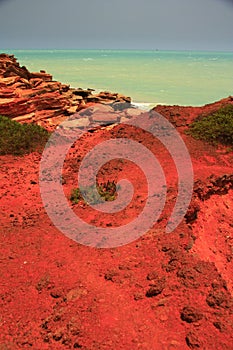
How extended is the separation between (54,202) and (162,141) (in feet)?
16.1

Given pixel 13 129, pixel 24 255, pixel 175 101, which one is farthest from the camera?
pixel 175 101

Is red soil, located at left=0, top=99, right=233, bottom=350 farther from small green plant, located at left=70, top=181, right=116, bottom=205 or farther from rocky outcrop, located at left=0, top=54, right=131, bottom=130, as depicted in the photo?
rocky outcrop, located at left=0, top=54, right=131, bottom=130

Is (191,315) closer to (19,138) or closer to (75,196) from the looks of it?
(75,196)

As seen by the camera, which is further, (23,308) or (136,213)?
(136,213)

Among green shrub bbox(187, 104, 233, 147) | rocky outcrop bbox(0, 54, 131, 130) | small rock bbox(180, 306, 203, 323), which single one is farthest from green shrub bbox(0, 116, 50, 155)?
small rock bbox(180, 306, 203, 323)

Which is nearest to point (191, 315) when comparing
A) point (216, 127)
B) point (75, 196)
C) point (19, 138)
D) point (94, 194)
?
point (94, 194)

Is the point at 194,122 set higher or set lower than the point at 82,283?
higher

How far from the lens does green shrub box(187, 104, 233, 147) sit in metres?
11.1

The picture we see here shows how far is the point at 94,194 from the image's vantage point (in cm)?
817

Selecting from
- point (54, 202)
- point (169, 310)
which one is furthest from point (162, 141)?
point (169, 310)

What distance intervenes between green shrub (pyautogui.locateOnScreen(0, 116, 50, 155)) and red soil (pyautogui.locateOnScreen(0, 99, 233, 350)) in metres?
5.01

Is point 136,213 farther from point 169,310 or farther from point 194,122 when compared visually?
point 194,122

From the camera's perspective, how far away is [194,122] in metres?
12.4

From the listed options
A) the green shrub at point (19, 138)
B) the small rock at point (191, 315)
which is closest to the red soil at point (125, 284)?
the small rock at point (191, 315)
